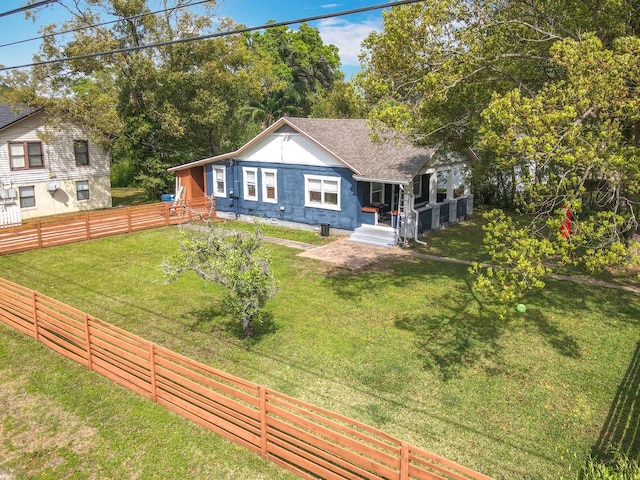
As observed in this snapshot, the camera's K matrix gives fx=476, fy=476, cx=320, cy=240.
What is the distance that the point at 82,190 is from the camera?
29203 millimetres

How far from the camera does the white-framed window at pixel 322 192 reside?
21.5 m

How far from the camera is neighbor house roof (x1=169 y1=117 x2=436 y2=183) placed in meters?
19.8

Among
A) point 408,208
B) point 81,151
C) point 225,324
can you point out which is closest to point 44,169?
point 81,151

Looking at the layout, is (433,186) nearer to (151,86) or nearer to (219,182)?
(219,182)

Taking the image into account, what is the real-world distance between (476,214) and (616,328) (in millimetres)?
15281

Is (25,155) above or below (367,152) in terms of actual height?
above

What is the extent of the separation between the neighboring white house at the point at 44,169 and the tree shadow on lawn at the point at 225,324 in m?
17.2

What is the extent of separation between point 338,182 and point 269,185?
169 inches

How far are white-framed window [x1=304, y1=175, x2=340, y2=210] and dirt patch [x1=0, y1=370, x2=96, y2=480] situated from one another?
48.8ft

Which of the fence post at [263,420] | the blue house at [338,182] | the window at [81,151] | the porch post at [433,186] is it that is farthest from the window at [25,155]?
the fence post at [263,420]

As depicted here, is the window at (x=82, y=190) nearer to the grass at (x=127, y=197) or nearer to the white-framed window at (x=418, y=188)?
the grass at (x=127, y=197)

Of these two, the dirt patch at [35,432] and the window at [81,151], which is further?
the window at [81,151]

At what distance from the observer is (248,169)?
2436 centimetres

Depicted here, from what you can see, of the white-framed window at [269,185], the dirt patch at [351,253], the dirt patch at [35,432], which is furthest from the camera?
the white-framed window at [269,185]
